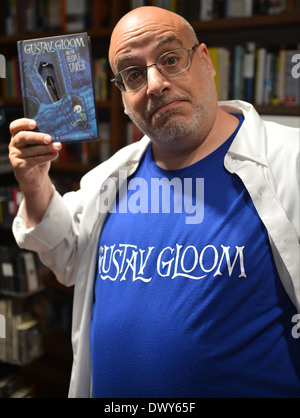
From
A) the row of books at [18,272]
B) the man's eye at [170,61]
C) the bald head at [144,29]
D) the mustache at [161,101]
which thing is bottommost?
the row of books at [18,272]

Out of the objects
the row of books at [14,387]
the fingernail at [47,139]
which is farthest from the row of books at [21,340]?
the fingernail at [47,139]

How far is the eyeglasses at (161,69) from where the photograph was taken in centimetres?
73

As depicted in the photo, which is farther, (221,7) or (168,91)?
(221,7)

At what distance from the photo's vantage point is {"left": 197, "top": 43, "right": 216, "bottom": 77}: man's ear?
83cm

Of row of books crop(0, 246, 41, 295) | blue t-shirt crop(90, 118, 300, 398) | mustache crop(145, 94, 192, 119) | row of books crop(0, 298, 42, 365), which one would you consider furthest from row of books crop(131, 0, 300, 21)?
row of books crop(0, 246, 41, 295)

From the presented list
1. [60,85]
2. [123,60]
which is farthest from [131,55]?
[60,85]

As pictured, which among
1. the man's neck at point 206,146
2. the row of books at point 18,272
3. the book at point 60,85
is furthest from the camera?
the row of books at point 18,272

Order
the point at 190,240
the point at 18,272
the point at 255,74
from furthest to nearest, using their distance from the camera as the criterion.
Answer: the point at 18,272, the point at 255,74, the point at 190,240

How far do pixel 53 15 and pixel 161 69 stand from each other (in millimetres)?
568

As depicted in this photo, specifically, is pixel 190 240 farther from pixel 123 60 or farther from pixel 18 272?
pixel 18 272

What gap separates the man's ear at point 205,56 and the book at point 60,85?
286mm

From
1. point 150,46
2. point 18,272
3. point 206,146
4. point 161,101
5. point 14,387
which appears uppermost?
point 150,46

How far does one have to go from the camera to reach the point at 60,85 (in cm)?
67

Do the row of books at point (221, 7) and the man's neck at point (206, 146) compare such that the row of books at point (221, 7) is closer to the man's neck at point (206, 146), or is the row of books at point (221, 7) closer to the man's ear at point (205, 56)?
the man's ear at point (205, 56)
